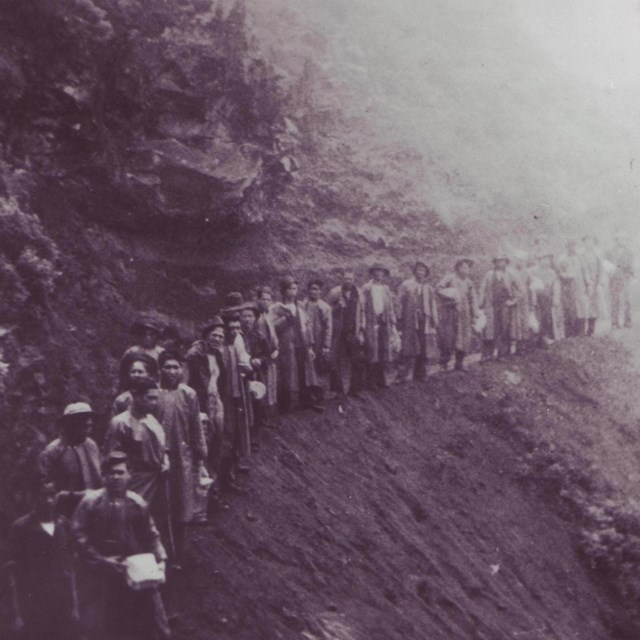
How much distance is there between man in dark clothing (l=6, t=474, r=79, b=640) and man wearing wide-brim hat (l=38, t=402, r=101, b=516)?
16cm

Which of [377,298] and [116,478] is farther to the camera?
[377,298]

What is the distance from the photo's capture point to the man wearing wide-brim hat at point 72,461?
19.5 ft

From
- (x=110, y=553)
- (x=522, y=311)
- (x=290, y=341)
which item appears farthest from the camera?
(x=522, y=311)

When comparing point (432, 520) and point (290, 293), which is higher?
point (290, 293)

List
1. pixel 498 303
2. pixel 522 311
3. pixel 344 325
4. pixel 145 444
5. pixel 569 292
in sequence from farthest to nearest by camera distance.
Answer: pixel 569 292 → pixel 522 311 → pixel 498 303 → pixel 344 325 → pixel 145 444

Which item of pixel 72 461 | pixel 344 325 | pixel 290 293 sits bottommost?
pixel 72 461

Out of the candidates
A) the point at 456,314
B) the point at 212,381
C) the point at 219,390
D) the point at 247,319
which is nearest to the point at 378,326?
the point at 456,314

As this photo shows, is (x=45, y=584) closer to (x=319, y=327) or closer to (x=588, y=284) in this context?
(x=319, y=327)

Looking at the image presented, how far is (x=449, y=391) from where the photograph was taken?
1098cm

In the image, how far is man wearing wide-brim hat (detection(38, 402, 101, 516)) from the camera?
5.93m

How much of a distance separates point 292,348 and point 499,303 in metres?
4.21

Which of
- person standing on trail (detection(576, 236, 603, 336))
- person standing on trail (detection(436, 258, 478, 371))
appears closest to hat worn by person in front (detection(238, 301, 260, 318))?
person standing on trail (detection(436, 258, 478, 371))

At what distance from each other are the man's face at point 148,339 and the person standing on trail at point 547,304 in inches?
292

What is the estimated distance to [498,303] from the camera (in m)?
12.0
